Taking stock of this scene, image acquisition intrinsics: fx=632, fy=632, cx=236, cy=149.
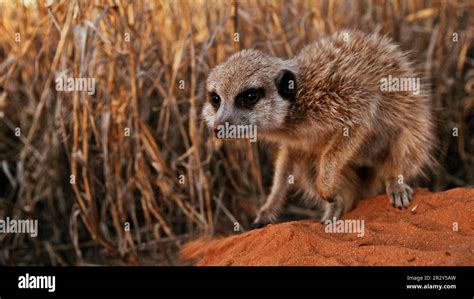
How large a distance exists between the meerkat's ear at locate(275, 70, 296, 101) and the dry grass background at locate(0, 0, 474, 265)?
0.91m

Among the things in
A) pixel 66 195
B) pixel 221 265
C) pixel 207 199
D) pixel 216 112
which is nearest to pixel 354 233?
pixel 221 265

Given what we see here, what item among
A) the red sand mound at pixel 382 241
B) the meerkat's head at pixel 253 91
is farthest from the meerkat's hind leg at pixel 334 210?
the meerkat's head at pixel 253 91

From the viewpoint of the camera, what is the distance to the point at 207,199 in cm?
445

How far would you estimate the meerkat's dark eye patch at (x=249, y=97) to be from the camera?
354 cm

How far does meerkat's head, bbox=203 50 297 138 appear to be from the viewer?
3.53 m

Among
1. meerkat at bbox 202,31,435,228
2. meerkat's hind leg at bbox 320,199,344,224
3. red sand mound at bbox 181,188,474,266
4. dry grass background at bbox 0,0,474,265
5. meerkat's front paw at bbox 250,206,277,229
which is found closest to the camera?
red sand mound at bbox 181,188,474,266

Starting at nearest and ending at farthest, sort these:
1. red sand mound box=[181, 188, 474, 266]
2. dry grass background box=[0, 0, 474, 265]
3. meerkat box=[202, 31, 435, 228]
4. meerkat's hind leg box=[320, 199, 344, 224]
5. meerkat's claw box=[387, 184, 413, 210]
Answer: red sand mound box=[181, 188, 474, 266]
meerkat's claw box=[387, 184, 413, 210]
meerkat box=[202, 31, 435, 228]
meerkat's hind leg box=[320, 199, 344, 224]
dry grass background box=[0, 0, 474, 265]

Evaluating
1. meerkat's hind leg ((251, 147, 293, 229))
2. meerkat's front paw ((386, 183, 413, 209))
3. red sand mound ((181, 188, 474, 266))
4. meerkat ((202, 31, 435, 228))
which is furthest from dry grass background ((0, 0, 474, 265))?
meerkat's front paw ((386, 183, 413, 209))

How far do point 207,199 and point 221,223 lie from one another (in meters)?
0.33

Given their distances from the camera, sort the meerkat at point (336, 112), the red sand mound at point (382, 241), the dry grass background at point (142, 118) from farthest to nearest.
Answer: the dry grass background at point (142, 118) < the meerkat at point (336, 112) < the red sand mound at point (382, 241)

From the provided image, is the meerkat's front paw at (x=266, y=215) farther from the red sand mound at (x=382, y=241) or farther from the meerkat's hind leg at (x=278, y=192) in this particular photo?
the red sand mound at (x=382, y=241)

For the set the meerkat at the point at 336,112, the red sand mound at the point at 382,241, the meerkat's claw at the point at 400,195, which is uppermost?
the meerkat at the point at 336,112

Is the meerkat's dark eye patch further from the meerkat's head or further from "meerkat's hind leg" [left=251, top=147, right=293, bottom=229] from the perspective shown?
"meerkat's hind leg" [left=251, top=147, right=293, bottom=229]

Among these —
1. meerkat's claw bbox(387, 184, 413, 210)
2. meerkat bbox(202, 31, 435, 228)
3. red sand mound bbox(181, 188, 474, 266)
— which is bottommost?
red sand mound bbox(181, 188, 474, 266)
